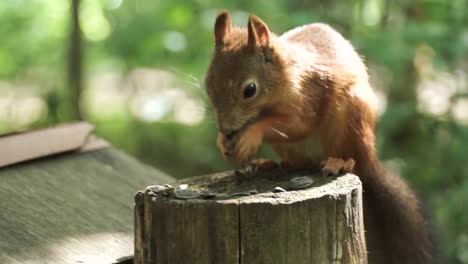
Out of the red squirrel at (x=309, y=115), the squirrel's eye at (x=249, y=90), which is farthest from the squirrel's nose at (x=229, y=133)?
the squirrel's eye at (x=249, y=90)

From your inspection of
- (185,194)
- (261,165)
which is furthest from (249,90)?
(185,194)

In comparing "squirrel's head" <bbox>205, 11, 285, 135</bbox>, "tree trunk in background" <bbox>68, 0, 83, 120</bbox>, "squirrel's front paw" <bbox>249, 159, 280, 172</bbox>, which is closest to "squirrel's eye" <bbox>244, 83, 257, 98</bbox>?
"squirrel's head" <bbox>205, 11, 285, 135</bbox>

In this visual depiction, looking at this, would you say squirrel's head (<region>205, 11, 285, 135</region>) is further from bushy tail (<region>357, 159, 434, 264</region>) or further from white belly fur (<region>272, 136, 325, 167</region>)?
bushy tail (<region>357, 159, 434, 264</region>)

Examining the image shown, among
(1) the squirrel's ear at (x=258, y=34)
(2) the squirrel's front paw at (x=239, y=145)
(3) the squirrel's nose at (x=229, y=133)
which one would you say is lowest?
(2) the squirrel's front paw at (x=239, y=145)

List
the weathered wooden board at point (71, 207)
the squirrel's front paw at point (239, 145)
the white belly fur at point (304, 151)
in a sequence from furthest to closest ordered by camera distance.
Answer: the white belly fur at point (304, 151) < the squirrel's front paw at point (239, 145) < the weathered wooden board at point (71, 207)

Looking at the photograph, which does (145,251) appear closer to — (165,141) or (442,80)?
(442,80)

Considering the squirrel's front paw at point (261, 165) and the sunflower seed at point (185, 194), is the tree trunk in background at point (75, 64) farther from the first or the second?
the sunflower seed at point (185, 194)

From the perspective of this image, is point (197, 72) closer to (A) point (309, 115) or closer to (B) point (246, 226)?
(A) point (309, 115)
